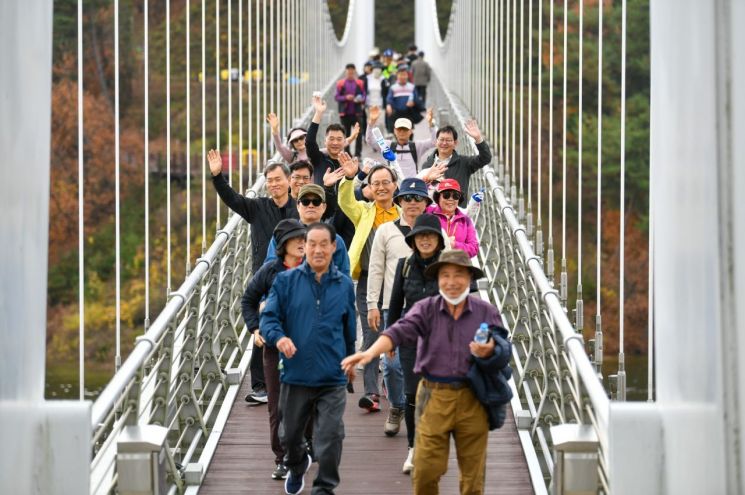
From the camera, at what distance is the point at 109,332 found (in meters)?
42.7

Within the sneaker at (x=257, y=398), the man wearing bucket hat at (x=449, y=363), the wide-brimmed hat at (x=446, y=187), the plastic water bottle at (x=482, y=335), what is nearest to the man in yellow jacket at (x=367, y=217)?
the wide-brimmed hat at (x=446, y=187)

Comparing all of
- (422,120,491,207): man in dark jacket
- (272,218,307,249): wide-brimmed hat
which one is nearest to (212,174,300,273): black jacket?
(272,218,307,249): wide-brimmed hat

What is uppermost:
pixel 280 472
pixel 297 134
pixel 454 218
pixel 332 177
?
pixel 297 134

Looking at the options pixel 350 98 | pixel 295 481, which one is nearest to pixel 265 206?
pixel 295 481

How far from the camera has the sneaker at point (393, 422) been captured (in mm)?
7789

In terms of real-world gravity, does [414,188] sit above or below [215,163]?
A: below

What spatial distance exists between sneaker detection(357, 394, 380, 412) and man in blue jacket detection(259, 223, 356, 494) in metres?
1.87

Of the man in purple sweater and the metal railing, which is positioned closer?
the metal railing

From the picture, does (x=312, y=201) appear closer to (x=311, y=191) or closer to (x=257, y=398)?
(x=311, y=191)

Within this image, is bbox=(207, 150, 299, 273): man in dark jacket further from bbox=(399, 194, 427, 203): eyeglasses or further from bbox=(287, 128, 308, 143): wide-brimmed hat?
bbox=(287, 128, 308, 143): wide-brimmed hat

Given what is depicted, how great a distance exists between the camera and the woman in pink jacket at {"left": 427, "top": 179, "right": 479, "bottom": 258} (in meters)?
7.71

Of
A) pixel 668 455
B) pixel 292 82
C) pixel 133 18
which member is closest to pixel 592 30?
pixel 133 18

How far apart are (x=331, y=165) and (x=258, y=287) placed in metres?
3.57

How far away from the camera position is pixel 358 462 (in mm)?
7363
